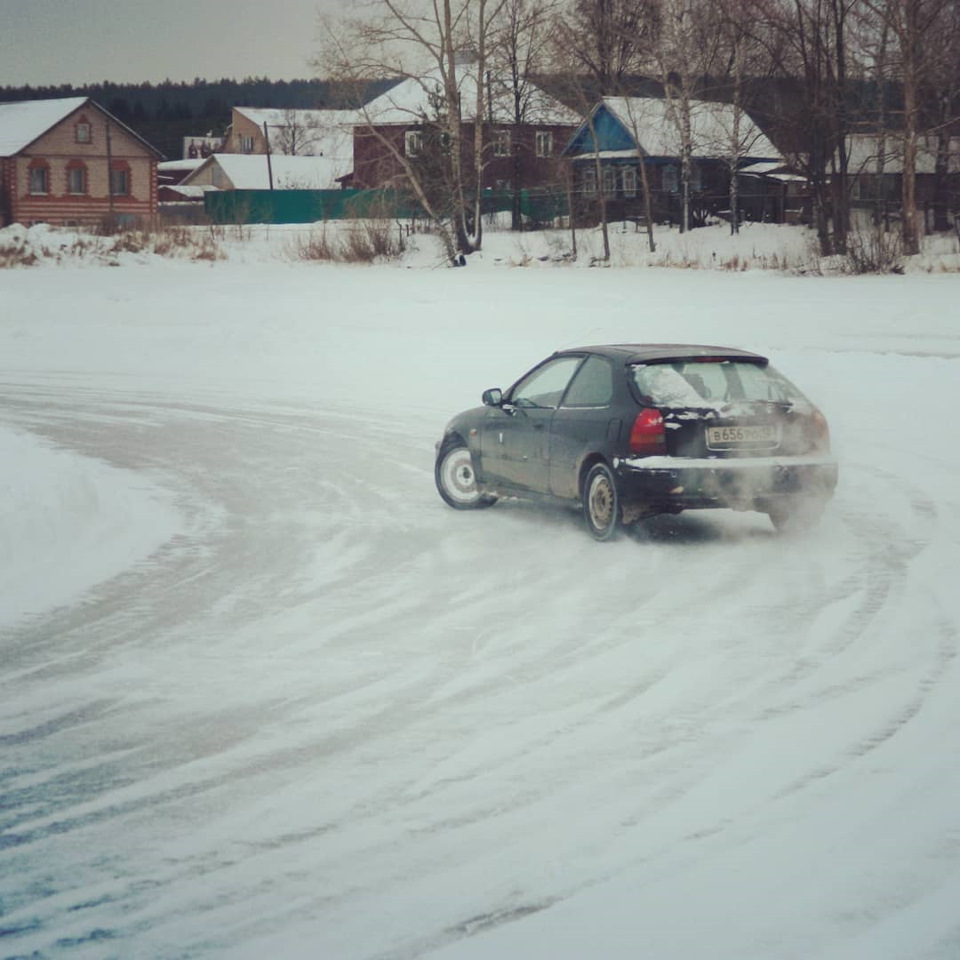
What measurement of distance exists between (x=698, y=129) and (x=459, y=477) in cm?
6007

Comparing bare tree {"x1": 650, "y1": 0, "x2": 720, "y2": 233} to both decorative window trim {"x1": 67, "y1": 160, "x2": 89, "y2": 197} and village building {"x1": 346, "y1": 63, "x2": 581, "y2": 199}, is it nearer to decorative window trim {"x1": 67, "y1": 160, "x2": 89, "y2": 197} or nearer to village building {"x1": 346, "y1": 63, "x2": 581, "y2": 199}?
village building {"x1": 346, "y1": 63, "x2": 581, "y2": 199}

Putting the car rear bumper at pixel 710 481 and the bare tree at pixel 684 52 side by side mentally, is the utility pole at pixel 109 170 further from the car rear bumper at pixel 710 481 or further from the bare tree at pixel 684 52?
the car rear bumper at pixel 710 481

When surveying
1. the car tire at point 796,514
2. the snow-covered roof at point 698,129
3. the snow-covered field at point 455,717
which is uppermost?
the snow-covered roof at point 698,129

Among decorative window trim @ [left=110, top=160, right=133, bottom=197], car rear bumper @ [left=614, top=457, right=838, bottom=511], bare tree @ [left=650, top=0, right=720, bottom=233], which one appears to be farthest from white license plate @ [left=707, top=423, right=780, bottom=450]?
decorative window trim @ [left=110, top=160, right=133, bottom=197]

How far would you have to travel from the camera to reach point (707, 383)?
11625mm

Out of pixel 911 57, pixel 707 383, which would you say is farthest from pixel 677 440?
pixel 911 57

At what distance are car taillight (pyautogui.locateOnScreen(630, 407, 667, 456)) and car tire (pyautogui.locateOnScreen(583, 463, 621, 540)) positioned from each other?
0.29m

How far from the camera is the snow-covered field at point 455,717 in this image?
181 inches

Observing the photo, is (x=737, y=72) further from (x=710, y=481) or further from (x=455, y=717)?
(x=455, y=717)

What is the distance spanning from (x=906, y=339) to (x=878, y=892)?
2197 cm

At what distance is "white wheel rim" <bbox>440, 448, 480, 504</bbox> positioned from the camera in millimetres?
13633

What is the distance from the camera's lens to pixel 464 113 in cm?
6019

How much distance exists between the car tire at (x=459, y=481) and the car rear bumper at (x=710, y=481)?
2604mm

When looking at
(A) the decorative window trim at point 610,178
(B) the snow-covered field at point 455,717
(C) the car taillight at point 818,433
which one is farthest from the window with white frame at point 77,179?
(C) the car taillight at point 818,433
